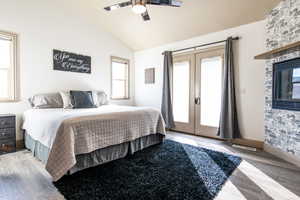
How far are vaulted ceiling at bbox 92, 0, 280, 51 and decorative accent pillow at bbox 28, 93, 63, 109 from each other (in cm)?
250

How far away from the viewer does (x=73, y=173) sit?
2.33m

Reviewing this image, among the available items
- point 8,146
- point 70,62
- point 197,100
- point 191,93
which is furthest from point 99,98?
point 197,100

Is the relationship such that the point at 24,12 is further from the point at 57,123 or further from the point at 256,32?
the point at 256,32

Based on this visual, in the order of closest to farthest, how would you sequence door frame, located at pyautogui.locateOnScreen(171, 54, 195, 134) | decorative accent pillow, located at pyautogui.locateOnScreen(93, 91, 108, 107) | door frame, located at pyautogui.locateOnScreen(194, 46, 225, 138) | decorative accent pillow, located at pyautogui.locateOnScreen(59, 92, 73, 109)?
decorative accent pillow, located at pyautogui.locateOnScreen(59, 92, 73, 109)
door frame, located at pyautogui.locateOnScreen(194, 46, 225, 138)
decorative accent pillow, located at pyautogui.locateOnScreen(93, 91, 108, 107)
door frame, located at pyautogui.locateOnScreen(171, 54, 195, 134)

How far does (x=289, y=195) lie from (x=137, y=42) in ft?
16.4

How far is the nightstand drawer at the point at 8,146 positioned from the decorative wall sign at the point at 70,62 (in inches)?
71.8

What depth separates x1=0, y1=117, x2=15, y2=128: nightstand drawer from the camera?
9.78 ft

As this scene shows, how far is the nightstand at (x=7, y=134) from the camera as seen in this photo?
2990 mm

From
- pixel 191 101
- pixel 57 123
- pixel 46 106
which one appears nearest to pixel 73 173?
pixel 57 123

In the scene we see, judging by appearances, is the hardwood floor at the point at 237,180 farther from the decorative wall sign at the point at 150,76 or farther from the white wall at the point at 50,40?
the decorative wall sign at the point at 150,76

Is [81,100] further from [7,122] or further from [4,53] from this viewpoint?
[4,53]

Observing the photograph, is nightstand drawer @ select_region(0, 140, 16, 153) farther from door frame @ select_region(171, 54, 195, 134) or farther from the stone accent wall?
the stone accent wall

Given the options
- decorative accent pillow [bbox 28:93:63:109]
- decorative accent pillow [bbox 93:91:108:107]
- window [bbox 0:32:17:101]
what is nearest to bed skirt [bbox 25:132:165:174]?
decorative accent pillow [bbox 28:93:63:109]

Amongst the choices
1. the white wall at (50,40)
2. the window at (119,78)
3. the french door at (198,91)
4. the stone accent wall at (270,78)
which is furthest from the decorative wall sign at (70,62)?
the stone accent wall at (270,78)
